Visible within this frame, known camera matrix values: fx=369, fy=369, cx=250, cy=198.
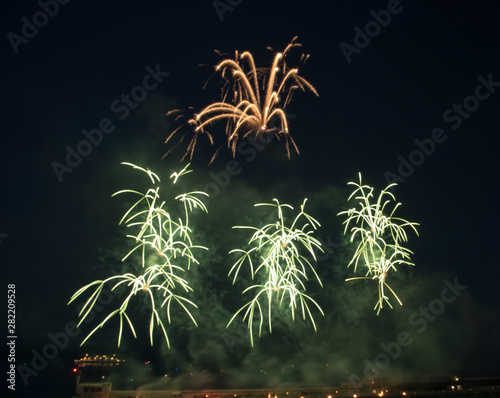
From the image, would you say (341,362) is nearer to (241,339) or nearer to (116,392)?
(241,339)

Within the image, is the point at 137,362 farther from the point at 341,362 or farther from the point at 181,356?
the point at 341,362

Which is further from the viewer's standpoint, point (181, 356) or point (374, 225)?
point (181, 356)

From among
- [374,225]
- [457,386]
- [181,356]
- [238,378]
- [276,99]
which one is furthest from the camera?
[181,356]

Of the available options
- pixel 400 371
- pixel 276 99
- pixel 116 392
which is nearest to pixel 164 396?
pixel 116 392

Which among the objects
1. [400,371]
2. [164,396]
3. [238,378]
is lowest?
[400,371]

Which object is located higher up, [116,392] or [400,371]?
[116,392]

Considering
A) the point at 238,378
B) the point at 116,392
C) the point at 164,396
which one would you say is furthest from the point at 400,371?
the point at 116,392

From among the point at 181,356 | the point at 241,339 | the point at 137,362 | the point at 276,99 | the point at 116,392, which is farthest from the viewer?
the point at 137,362

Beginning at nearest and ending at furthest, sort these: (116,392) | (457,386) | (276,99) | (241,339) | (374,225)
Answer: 1. (276,99)
2. (374,225)
3. (116,392)
4. (457,386)
5. (241,339)

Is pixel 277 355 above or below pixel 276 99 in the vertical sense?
below
